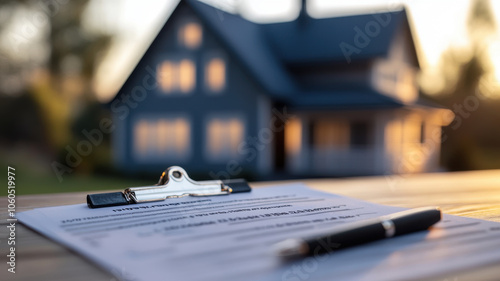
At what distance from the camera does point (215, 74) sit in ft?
43.1

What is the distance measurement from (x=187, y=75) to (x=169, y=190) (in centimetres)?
1243

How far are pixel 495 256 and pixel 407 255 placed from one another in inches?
4.5

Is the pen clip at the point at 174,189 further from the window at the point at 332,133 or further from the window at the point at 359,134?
the window at the point at 359,134

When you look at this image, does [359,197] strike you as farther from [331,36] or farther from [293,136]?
[331,36]

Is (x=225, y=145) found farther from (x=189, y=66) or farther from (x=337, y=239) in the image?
(x=337, y=239)

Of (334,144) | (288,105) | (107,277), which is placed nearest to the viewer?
(107,277)

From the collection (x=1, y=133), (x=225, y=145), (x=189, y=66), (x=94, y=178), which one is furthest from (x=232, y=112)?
(x=1, y=133)

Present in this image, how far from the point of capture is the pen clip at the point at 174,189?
3.46 ft

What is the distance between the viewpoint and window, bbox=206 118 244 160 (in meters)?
13.0

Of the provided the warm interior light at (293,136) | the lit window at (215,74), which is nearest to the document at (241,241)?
the lit window at (215,74)

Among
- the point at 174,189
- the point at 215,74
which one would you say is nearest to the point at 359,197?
the point at 174,189

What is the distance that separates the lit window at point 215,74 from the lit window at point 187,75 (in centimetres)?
39

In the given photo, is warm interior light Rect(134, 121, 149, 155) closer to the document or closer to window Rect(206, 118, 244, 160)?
window Rect(206, 118, 244, 160)

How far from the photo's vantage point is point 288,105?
12.7m
